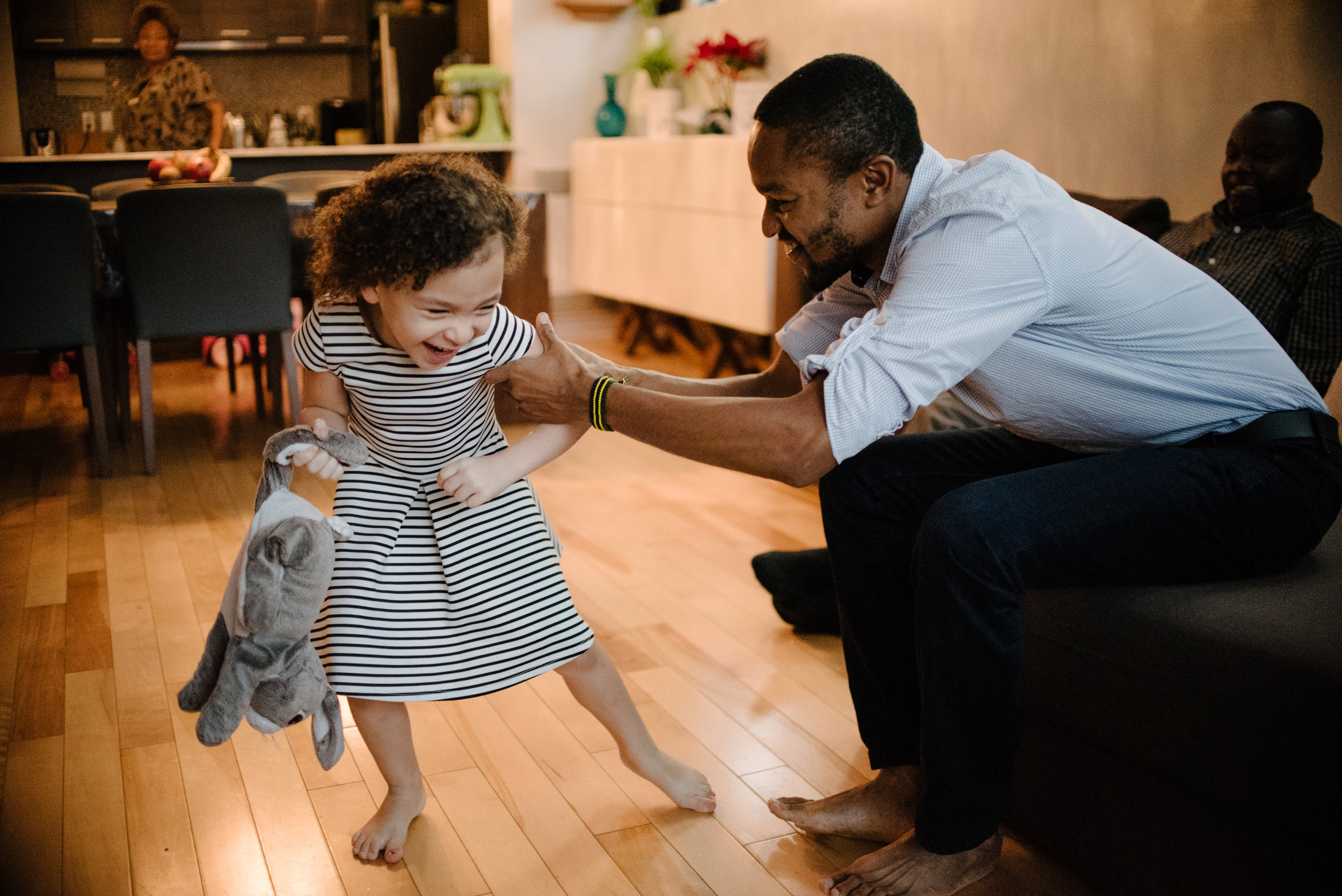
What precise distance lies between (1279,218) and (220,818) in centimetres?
224

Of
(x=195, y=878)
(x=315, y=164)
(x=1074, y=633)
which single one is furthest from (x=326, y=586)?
(x=315, y=164)

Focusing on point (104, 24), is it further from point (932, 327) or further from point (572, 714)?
point (932, 327)

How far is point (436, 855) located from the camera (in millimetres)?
1366

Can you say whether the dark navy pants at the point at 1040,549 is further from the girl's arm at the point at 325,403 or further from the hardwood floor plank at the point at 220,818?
the hardwood floor plank at the point at 220,818

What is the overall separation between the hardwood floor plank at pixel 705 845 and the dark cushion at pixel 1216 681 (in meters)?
0.41

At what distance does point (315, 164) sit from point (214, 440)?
2.55 metres

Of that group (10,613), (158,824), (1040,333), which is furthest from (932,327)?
(10,613)

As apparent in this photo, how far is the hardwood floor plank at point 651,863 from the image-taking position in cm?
130

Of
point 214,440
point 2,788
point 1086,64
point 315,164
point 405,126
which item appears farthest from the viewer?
point 405,126

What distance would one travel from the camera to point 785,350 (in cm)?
160

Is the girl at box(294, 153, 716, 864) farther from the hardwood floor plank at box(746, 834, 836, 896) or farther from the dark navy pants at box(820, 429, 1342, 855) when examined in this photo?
the dark navy pants at box(820, 429, 1342, 855)

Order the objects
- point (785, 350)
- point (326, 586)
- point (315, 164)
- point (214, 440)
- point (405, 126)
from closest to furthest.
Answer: point (326, 586) → point (785, 350) → point (214, 440) → point (315, 164) → point (405, 126)

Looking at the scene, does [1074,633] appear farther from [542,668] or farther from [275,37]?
[275,37]

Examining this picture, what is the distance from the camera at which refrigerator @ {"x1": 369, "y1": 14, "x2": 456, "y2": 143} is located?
5.89 metres
